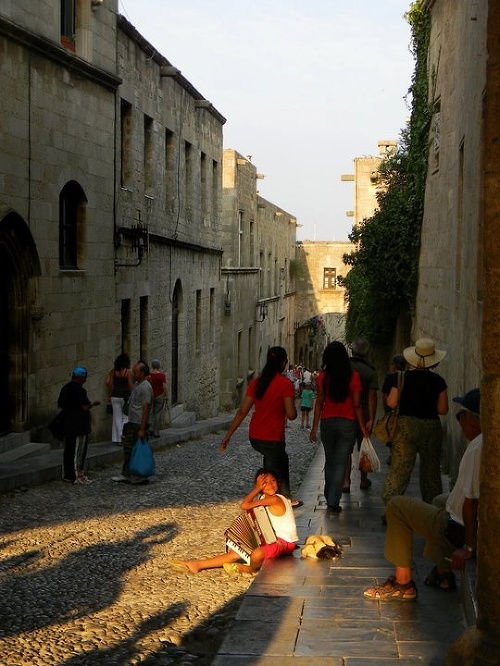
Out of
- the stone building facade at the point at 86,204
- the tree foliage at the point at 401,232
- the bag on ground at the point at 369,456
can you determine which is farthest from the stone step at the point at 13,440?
the tree foliage at the point at 401,232

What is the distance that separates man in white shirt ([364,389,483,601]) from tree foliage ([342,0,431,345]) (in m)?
11.1

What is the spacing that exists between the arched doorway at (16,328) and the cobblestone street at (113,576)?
89.6 inches

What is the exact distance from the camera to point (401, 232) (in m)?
19.1

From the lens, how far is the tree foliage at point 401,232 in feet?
57.6

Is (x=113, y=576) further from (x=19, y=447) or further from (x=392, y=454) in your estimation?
(x=19, y=447)

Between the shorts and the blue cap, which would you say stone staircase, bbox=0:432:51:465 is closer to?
the shorts

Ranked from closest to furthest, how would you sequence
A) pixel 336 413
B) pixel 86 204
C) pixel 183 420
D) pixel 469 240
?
pixel 336 413 < pixel 469 240 < pixel 86 204 < pixel 183 420

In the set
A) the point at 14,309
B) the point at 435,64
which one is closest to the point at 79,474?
the point at 14,309

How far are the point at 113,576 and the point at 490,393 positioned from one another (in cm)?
428

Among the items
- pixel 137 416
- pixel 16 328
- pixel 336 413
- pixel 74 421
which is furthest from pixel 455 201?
pixel 16 328

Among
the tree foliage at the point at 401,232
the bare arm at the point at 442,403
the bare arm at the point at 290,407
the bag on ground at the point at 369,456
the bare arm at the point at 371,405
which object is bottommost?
the bag on ground at the point at 369,456

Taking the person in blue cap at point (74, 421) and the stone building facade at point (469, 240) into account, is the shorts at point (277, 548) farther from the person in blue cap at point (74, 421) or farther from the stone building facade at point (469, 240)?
the person in blue cap at point (74, 421)

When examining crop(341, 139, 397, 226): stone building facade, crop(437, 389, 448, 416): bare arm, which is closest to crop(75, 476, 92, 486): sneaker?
crop(437, 389, 448, 416): bare arm

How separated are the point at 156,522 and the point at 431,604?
407 cm
